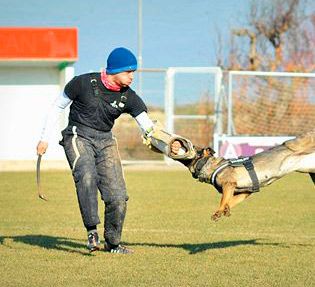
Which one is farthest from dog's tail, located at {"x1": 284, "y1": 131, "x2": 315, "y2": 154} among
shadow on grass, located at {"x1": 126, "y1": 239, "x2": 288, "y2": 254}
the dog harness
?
shadow on grass, located at {"x1": 126, "y1": 239, "x2": 288, "y2": 254}

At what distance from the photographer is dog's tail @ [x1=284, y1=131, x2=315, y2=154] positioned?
A: 9.93 m

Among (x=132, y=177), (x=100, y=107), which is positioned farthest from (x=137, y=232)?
(x=132, y=177)

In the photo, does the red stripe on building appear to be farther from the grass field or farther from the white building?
the grass field

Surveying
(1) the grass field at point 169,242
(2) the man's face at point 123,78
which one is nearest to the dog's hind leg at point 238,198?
(1) the grass field at point 169,242

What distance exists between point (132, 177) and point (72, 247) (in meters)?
12.7

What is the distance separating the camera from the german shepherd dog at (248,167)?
31.6ft

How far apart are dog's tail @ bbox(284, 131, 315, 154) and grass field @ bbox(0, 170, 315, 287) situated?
1.17 m

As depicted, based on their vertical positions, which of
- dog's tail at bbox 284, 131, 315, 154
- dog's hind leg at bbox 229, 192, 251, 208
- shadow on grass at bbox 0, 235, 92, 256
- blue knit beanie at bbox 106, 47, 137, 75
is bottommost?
shadow on grass at bbox 0, 235, 92, 256

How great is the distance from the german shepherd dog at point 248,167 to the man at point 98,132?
0.87 m

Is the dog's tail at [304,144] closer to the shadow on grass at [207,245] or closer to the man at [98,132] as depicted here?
the man at [98,132]

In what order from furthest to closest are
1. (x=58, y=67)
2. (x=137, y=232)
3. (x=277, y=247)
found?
(x=58, y=67), (x=137, y=232), (x=277, y=247)

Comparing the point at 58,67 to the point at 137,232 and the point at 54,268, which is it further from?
the point at 54,268

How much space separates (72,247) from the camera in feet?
36.4

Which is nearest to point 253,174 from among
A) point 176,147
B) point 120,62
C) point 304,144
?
point 304,144
